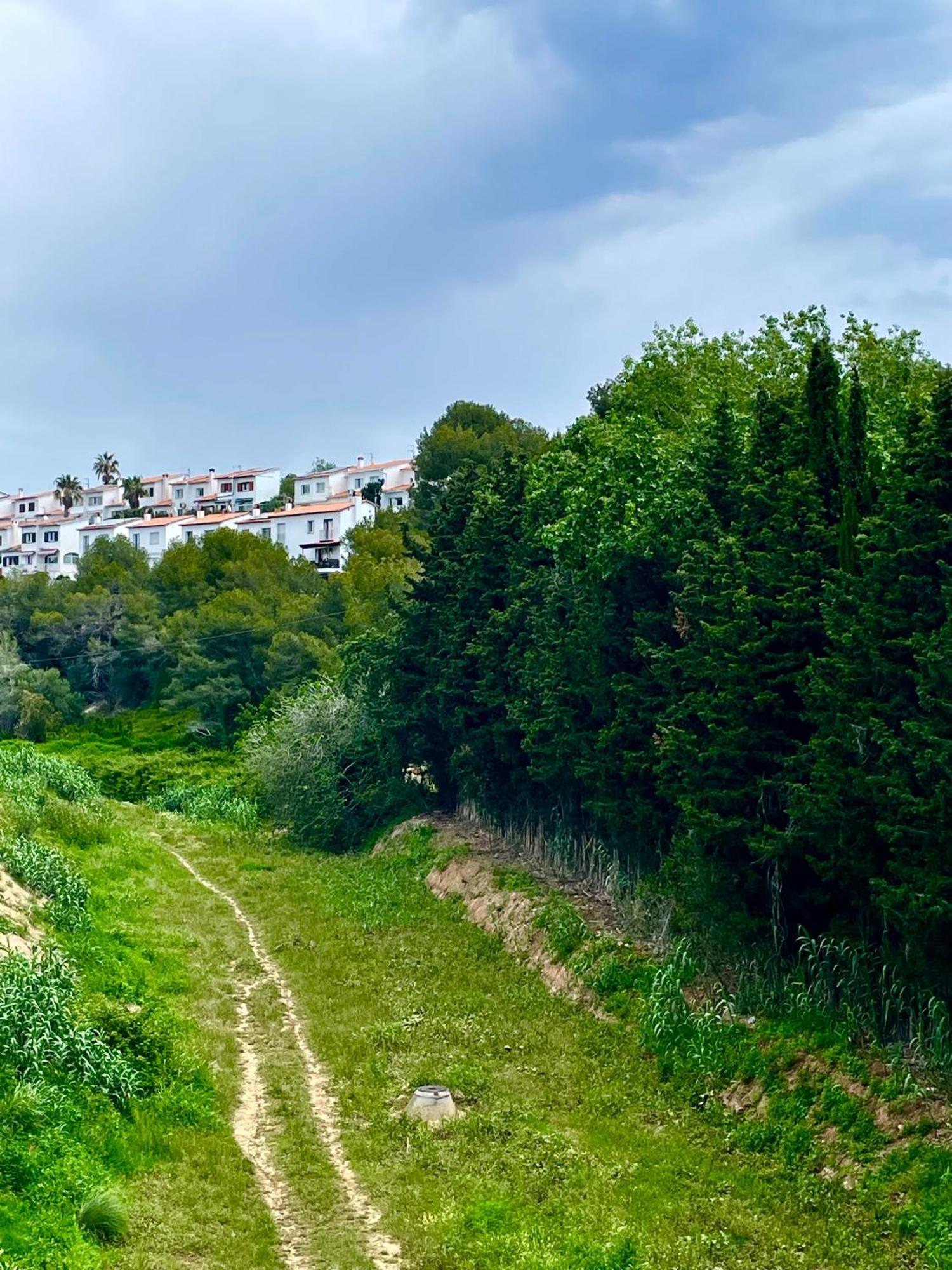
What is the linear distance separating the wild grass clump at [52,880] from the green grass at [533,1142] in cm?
409

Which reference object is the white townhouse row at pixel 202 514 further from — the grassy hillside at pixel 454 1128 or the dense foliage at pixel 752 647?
the grassy hillside at pixel 454 1128

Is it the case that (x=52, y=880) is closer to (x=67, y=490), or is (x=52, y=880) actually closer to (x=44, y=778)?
(x=44, y=778)

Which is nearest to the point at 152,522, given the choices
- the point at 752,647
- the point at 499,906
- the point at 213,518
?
the point at 213,518

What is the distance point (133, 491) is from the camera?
13075cm

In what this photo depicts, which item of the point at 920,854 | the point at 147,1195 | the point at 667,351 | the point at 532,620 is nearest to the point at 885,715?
the point at 920,854

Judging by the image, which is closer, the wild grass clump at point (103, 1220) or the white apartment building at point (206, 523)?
the wild grass clump at point (103, 1220)

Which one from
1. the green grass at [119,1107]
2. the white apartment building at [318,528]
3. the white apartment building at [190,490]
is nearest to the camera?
the green grass at [119,1107]

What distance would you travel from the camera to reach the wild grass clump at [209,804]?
45.7m

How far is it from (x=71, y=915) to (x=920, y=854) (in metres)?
15.5

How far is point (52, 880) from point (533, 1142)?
13438 mm

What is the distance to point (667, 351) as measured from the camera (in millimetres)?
35312

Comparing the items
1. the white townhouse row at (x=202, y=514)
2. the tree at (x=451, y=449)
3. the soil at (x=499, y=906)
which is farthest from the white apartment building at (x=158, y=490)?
the soil at (x=499, y=906)

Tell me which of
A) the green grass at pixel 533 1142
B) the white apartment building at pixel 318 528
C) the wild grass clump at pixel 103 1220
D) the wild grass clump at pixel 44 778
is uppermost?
the white apartment building at pixel 318 528

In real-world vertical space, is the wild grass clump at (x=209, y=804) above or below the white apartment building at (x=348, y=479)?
below
